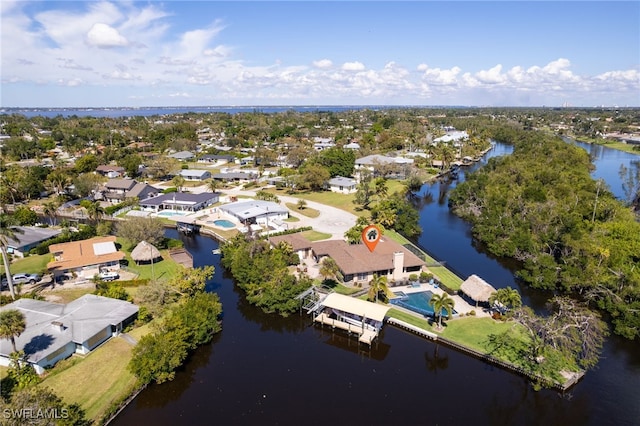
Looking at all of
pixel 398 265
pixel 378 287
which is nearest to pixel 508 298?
pixel 378 287

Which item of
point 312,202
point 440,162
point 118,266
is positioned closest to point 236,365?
point 118,266

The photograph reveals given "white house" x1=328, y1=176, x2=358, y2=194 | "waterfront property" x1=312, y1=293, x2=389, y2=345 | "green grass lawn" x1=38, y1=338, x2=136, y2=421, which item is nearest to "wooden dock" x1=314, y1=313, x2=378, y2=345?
"waterfront property" x1=312, y1=293, x2=389, y2=345

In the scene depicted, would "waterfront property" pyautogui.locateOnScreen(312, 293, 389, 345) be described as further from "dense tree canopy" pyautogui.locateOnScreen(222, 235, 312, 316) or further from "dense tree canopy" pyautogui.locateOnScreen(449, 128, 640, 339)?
"dense tree canopy" pyautogui.locateOnScreen(449, 128, 640, 339)

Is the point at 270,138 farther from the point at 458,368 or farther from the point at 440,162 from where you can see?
the point at 458,368

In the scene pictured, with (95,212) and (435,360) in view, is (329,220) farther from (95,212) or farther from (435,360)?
(95,212)

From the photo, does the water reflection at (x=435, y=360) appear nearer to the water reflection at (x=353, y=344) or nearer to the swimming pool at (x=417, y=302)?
the water reflection at (x=353, y=344)

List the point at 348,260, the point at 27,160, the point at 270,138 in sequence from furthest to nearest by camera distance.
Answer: the point at 270,138
the point at 27,160
the point at 348,260
